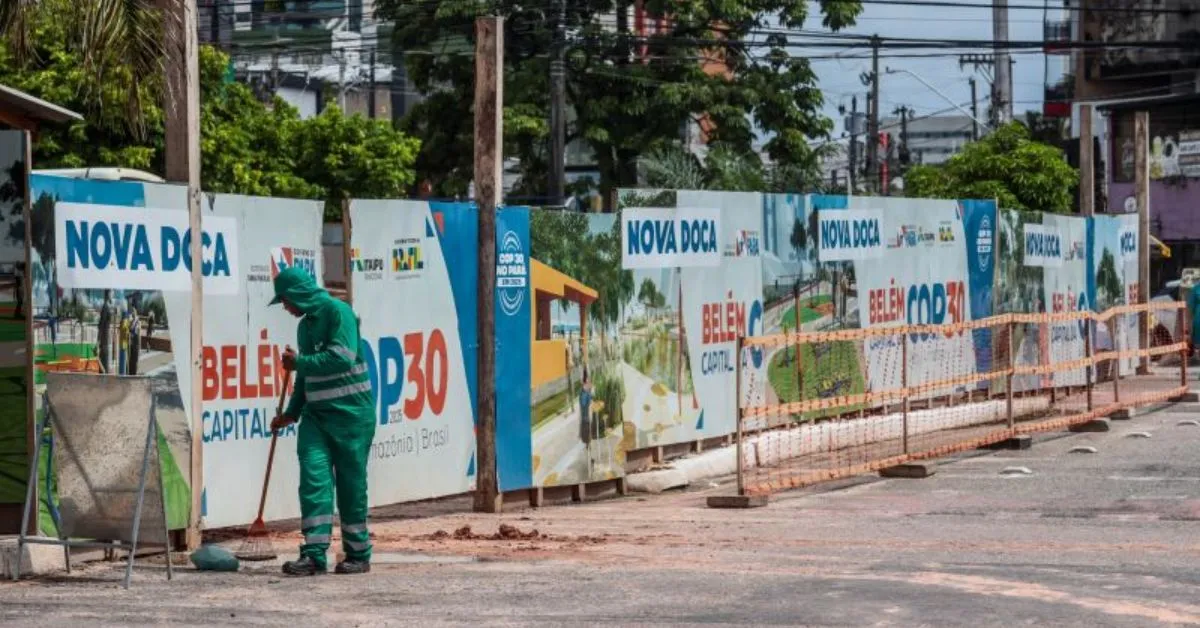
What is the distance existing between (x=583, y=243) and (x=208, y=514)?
15.6ft

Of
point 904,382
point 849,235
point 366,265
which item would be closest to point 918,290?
point 849,235

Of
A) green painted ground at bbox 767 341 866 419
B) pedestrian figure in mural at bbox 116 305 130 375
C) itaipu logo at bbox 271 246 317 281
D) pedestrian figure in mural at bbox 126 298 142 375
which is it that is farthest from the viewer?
green painted ground at bbox 767 341 866 419

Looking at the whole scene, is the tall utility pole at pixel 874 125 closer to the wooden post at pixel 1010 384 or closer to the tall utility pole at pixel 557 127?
the tall utility pole at pixel 557 127

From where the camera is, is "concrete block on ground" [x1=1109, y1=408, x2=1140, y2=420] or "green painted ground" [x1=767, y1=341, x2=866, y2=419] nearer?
"green painted ground" [x1=767, y1=341, x2=866, y2=419]

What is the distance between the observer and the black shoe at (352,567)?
11641 mm

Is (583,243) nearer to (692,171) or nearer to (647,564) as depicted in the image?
(647,564)

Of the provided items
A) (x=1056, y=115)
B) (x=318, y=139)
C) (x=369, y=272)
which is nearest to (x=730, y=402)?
(x=369, y=272)

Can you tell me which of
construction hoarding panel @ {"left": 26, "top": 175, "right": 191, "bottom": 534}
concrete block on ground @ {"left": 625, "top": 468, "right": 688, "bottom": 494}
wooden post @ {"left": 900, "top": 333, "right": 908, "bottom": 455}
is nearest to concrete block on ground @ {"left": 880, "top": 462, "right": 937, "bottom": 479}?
wooden post @ {"left": 900, "top": 333, "right": 908, "bottom": 455}

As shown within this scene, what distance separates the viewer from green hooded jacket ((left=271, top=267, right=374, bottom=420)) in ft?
38.0

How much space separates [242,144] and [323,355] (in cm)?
3636

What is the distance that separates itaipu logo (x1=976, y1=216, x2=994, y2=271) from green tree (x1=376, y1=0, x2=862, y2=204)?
27.8 metres

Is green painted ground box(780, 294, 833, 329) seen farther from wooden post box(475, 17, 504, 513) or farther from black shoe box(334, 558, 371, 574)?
black shoe box(334, 558, 371, 574)

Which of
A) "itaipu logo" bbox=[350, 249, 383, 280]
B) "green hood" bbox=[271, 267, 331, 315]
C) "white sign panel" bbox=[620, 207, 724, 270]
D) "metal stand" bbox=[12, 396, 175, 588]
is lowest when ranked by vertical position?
"metal stand" bbox=[12, 396, 175, 588]

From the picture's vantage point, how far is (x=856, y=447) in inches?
815
